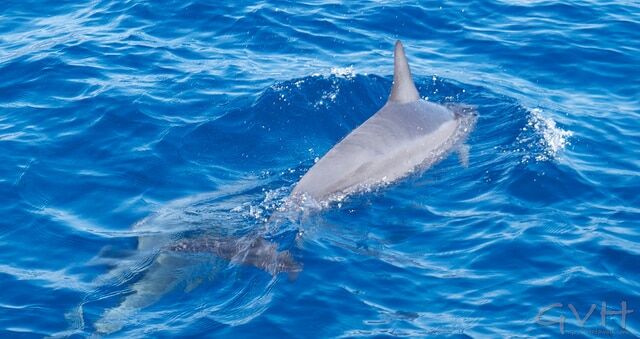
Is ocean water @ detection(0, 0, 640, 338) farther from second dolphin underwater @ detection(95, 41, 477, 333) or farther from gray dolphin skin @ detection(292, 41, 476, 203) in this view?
gray dolphin skin @ detection(292, 41, 476, 203)

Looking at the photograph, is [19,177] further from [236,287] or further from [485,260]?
[485,260]

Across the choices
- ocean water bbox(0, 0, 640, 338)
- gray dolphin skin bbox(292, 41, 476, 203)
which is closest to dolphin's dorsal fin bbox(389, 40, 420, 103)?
gray dolphin skin bbox(292, 41, 476, 203)

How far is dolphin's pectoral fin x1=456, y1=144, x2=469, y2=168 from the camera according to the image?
15399 mm

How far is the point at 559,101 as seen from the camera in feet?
59.7

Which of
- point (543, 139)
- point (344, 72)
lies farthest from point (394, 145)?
point (344, 72)

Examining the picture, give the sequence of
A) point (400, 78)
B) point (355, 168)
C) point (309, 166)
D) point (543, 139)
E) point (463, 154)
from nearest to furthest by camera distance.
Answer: point (355, 168) < point (309, 166) < point (463, 154) < point (543, 139) < point (400, 78)

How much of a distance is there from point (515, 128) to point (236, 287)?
7352 millimetres

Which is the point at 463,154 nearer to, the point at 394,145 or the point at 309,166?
the point at 394,145

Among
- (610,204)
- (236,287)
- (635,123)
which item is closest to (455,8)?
(635,123)

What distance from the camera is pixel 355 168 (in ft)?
47.3

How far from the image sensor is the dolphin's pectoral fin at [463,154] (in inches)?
606

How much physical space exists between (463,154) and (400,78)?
6.18 feet

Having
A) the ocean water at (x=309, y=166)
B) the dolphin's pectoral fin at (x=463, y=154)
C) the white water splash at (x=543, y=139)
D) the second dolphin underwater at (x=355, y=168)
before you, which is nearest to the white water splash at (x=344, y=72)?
the ocean water at (x=309, y=166)

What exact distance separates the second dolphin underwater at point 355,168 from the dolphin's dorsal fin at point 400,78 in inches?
0.7
